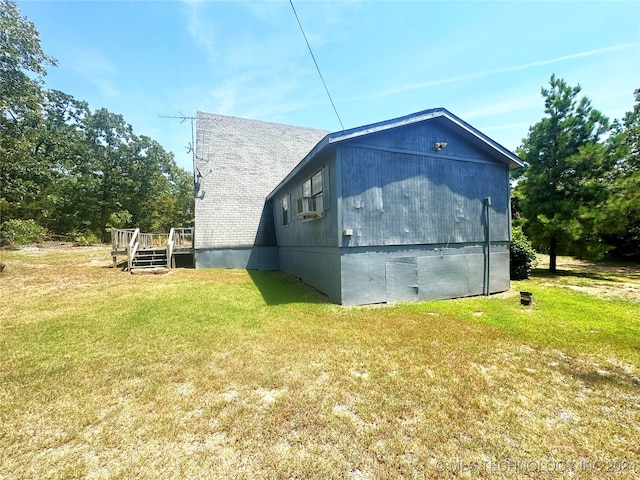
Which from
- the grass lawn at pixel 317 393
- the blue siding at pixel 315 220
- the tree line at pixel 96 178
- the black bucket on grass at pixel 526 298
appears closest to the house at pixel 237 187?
the blue siding at pixel 315 220

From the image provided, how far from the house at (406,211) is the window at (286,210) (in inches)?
64.8

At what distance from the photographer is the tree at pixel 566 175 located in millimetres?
10633

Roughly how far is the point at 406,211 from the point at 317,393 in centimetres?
509

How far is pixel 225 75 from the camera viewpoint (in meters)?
8.30

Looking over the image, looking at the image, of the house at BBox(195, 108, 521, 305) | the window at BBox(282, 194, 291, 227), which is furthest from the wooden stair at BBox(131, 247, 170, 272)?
the house at BBox(195, 108, 521, 305)

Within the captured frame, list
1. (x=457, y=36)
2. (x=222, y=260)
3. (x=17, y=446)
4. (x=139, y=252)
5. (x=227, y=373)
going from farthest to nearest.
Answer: (x=222, y=260), (x=139, y=252), (x=457, y=36), (x=227, y=373), (x=17, y=446)

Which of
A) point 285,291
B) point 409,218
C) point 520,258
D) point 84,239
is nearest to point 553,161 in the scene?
point 520,258

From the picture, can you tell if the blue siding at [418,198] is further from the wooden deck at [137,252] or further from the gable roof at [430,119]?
the wooden deck at [137,252]

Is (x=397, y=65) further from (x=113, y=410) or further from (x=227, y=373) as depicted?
(x=113, y=410)

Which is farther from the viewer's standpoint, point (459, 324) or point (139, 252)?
point (139, 252)

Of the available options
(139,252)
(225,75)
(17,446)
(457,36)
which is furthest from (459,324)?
(139,252)

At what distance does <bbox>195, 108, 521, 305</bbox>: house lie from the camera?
6273mm

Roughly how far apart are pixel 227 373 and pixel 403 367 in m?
2.18

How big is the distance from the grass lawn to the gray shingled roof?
675 cm
